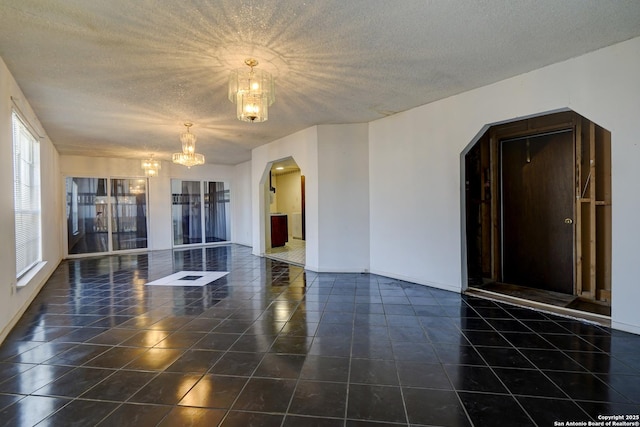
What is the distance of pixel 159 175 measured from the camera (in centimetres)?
905

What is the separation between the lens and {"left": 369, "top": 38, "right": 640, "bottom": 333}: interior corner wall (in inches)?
109

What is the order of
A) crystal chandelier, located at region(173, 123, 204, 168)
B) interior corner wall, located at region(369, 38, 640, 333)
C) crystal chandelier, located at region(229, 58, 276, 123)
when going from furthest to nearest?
1. crystal chandelier, located at region(173, 123, 204, 168)
2. crystal chandelier, located at region(229, 58, 276, 123)
3. interior corner wall, located at region(369, 38, 640, 333)

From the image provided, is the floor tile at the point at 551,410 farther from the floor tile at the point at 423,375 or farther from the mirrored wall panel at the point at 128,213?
the mirrored wall panel at the point at 128,213

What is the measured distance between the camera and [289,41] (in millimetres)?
2678

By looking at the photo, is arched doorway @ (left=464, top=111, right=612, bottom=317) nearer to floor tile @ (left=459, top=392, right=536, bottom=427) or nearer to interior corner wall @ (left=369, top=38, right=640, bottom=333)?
interior corner wall @ (left=369, top=38, right=640, bottom=333)

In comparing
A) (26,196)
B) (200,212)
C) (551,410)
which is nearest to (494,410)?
(551,410)

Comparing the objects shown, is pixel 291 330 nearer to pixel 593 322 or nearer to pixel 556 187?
pixel 593 322

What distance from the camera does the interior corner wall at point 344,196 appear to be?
545 centimetres

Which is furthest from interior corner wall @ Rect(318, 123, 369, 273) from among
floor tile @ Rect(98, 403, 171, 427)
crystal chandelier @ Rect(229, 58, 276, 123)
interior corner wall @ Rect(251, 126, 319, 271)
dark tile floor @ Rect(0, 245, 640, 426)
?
floor tile @ Rect(98, 403, 171, 427)

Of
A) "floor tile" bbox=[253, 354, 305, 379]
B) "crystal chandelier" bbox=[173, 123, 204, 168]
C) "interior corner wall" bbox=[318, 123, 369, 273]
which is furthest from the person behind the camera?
"interior corner wall" bbox=[318, 123, 369, 273]

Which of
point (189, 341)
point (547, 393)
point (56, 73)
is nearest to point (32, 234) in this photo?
point (56, 73)

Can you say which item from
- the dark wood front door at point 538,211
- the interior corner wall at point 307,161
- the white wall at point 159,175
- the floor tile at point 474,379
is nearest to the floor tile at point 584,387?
the floor tile at point 474,379

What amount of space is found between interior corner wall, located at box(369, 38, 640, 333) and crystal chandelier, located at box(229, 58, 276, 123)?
2.49m

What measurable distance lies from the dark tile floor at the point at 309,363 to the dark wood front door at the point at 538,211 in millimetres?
1210
